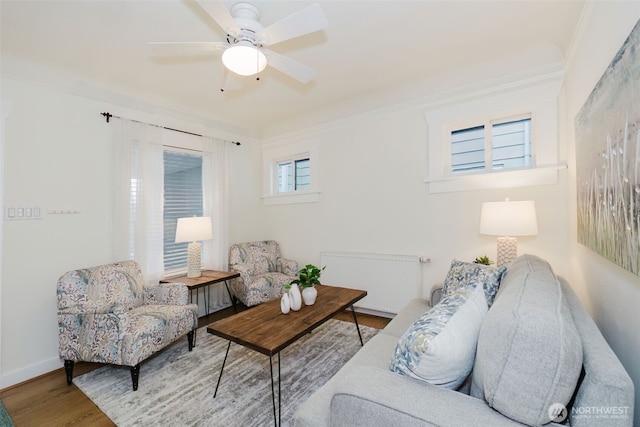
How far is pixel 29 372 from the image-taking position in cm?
225

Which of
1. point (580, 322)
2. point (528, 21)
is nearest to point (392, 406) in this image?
point (580, 322)

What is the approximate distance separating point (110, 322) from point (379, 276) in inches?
99.3

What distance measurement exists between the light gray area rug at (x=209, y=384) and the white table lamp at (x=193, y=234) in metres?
0.79

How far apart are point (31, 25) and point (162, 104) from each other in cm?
126

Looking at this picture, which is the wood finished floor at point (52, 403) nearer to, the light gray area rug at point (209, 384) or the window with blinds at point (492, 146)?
the light gray area rug at point (209, 384)

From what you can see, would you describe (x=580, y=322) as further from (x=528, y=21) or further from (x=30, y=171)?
(x=30, y=171)

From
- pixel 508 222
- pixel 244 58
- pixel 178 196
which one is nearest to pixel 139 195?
pixel 178 196

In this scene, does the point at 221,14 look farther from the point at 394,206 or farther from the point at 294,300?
the point at 394,206

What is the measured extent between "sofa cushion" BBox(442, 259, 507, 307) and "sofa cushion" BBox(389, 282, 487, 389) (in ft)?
1.65

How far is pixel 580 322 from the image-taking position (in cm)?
108

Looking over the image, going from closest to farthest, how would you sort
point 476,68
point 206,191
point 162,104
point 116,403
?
point 116,403 < point 476,68 < point 162,104 < point 206,191

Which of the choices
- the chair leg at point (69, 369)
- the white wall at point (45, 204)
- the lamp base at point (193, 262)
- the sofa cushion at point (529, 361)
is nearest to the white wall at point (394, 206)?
the lamp base at point (193, 262)

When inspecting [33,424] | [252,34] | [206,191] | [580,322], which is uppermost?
[252,34]

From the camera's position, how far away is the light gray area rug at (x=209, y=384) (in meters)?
1.73
